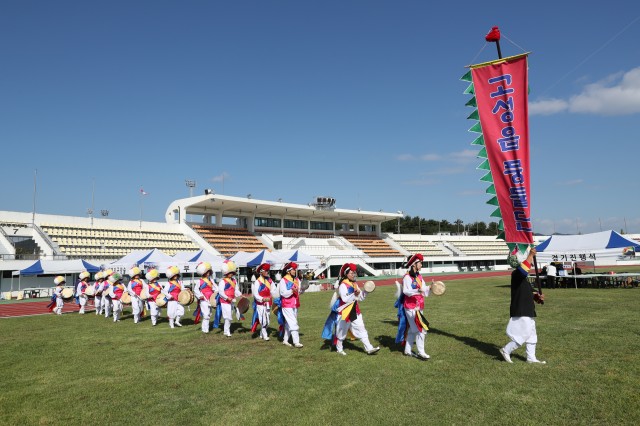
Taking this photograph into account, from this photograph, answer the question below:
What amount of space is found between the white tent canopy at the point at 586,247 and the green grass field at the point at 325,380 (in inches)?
519

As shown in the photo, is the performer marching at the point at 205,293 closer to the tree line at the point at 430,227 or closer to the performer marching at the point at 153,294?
the performer marching at the point at 153,294

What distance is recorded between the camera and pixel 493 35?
8.12 meters

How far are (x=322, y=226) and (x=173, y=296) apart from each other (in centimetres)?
4450

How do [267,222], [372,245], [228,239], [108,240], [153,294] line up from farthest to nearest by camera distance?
1. [372,245]
2. [267,222]
3. [228,239]
4. [108,240]
5. [153,294]

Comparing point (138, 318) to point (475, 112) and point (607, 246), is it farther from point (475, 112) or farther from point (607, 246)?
point (607, 246)

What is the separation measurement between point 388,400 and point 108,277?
15.4 meters

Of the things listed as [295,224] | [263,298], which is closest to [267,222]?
[295,224]

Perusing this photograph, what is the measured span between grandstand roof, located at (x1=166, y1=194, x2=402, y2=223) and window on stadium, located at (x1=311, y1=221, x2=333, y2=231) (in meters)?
0.75

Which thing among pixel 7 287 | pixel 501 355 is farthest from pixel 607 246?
pixel 7 287

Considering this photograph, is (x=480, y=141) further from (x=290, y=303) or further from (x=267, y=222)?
(x=267, y=222)

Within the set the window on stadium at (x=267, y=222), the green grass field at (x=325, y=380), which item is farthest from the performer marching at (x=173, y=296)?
the window on stadium at (x=267, y=222)

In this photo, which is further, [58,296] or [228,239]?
[228,239]

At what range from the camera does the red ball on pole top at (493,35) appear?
8078 mm

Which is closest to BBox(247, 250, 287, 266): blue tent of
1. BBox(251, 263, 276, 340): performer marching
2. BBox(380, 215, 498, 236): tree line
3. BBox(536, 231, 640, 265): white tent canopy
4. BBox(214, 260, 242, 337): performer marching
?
BBox(214, 260, 242, 337): performer marching
